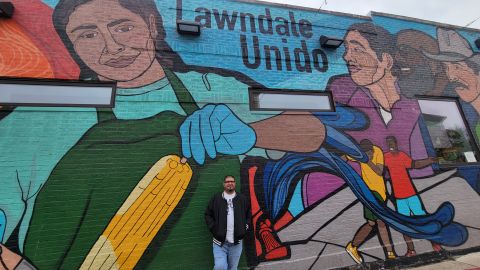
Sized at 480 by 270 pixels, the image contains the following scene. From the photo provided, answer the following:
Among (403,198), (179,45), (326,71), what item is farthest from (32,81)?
(403,198)

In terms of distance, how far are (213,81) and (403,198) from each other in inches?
174

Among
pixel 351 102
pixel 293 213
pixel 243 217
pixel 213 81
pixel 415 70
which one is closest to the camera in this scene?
pixel 243 217

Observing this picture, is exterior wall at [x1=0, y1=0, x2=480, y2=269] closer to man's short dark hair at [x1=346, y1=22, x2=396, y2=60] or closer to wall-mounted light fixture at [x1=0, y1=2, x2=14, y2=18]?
wall-mounted light fixture at [x1=0, y1=2, x2=14, y2=18]

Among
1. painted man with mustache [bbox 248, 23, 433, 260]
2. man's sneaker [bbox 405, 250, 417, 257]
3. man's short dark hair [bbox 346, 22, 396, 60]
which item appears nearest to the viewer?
painted man with mustache [bbox 248, 23, 433, 260]

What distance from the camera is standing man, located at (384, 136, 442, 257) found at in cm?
511

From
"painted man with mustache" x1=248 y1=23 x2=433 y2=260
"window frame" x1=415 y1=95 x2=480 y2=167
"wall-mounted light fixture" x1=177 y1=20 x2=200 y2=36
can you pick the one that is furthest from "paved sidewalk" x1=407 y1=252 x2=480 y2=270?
"wall-mounted light fixture" x1=177 y1=20 x2=200 y2=36

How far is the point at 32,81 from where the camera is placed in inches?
168

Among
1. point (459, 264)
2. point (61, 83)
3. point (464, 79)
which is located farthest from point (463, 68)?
point (61, 83)

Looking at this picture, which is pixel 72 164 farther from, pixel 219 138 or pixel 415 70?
pixel 415 70

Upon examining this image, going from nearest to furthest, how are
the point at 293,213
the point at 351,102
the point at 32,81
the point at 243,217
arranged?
the point at 243,217, the point at 32,81, the point at 293,213, the point at 351,102

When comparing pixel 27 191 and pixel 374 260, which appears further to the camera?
pixel 374 260

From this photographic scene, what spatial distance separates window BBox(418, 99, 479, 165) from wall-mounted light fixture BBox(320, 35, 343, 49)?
8.09 feet

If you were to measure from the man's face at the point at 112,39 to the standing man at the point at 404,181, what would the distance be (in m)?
5.18

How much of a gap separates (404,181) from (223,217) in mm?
3988
